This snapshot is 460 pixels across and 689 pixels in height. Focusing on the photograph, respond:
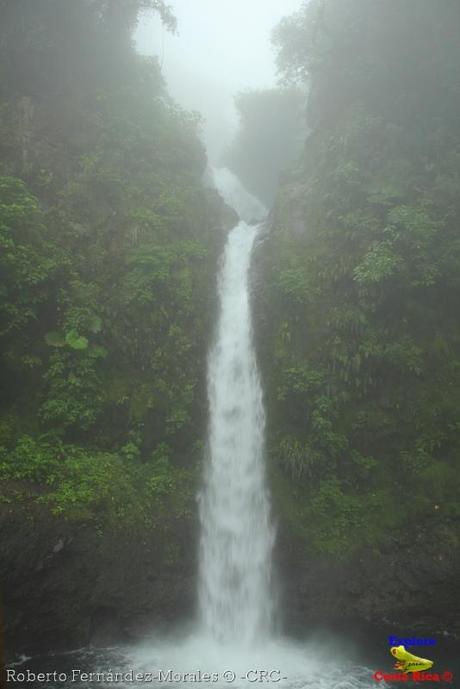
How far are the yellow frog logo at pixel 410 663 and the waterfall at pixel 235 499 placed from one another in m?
2.67

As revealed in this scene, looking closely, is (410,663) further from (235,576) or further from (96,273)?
(96,273)

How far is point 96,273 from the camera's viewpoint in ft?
45.2

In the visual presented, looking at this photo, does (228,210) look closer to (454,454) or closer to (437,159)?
(437,159)

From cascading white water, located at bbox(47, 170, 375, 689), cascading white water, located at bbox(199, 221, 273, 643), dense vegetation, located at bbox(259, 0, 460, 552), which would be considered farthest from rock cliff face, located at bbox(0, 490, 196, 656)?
dense vegetation, located at bbox(259, 0, 460, 552)

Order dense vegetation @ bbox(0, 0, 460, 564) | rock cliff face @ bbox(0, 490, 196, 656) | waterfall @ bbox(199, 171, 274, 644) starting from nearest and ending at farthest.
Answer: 1. rock cliff face @ bbox(0, 490, 196, 656)
2. waterfall @ bbox(199, 171, 274, 644)
3. dense vegetation @ bbox(0, 0, 460, 564)

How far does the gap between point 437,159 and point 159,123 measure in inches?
423

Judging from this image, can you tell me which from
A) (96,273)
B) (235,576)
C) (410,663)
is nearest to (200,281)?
(96,273)

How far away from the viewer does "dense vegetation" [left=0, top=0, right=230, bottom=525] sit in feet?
35.9

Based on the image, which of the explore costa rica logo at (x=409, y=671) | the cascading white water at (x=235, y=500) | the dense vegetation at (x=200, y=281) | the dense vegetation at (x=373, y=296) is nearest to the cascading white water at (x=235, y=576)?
the cascading white water at (x=235, y=500)

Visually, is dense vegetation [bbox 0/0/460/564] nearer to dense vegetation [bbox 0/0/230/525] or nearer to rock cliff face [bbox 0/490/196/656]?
dense vegetation [bbox 0/0/230/525]

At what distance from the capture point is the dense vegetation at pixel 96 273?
10.9m

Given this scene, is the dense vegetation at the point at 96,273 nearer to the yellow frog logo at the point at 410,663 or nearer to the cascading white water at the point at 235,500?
the cascading white water at the point at 235,500

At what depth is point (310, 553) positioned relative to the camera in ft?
35.3

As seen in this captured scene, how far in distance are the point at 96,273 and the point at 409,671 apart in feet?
39.8
